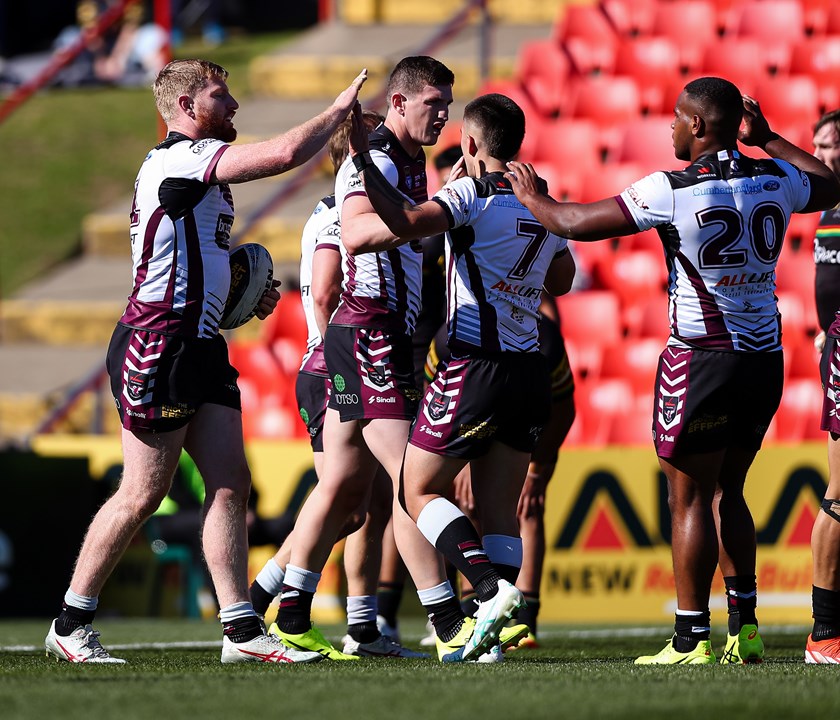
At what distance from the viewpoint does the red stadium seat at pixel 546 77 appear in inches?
580

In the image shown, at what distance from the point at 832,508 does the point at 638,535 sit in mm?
4164

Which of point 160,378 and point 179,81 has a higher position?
point 179,81

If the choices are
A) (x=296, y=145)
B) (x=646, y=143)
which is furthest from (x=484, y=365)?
(x=646, y=143)

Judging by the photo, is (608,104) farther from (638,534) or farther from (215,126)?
(215,126)

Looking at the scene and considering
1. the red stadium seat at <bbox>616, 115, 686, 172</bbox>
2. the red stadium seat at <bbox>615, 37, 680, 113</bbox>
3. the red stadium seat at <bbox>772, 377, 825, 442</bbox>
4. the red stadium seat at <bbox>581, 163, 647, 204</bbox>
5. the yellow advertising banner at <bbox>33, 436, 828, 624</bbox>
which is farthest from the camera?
the red stadium seat at <bbox>615, 37, 680, 113</bbox>

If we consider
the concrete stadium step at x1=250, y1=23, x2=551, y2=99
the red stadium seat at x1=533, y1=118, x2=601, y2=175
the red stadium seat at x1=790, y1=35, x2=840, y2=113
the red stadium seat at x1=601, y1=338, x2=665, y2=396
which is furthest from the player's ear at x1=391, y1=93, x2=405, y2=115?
the concrete stadium step at x1=250, y1=23, x2=551, y2=99

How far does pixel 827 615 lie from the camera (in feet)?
20.1

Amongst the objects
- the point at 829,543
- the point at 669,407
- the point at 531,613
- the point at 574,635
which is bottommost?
the point at 574,635

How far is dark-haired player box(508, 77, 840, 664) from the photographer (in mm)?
5695

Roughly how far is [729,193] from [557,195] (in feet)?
26.4

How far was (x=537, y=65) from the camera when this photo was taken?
15031 millimetres

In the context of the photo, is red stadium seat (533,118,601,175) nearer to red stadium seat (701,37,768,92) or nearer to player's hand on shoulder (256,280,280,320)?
red stadium seat (701,37,768,92)

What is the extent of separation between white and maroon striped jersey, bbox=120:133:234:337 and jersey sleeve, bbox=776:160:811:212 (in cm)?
215

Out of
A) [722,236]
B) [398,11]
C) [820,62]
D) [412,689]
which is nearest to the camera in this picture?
[412,689]
